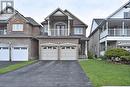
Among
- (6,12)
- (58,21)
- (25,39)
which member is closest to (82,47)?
(58,21)

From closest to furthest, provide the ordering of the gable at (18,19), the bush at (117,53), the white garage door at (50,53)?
the bush at (117,53) → the white garage door at (50,53) → the gable at (18,19)

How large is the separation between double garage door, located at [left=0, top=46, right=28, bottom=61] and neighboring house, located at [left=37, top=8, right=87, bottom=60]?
243 cm

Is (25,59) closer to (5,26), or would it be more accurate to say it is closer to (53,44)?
(53,44)

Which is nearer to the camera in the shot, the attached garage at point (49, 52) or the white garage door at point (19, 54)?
the white garage door at point (19, 54)

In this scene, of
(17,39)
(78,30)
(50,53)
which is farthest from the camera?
(78,30)

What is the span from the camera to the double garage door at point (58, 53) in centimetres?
4275

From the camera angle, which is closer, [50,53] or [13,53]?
[13,53]

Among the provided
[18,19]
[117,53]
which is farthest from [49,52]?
[117,53]

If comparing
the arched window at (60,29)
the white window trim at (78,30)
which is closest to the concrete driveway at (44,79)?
the arched window at (60,29)

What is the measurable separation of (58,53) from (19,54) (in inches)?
222

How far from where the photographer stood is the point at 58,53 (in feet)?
140

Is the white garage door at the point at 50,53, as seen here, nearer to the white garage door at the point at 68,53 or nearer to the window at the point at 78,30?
the white garage door at the point at 68,53

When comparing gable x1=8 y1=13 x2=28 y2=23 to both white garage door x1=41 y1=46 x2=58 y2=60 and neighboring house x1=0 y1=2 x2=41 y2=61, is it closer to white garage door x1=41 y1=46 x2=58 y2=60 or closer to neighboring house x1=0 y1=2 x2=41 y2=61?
neighboring house x1=0 y1=2 x2=41 y2=61

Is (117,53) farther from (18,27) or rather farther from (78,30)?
(18,27)
